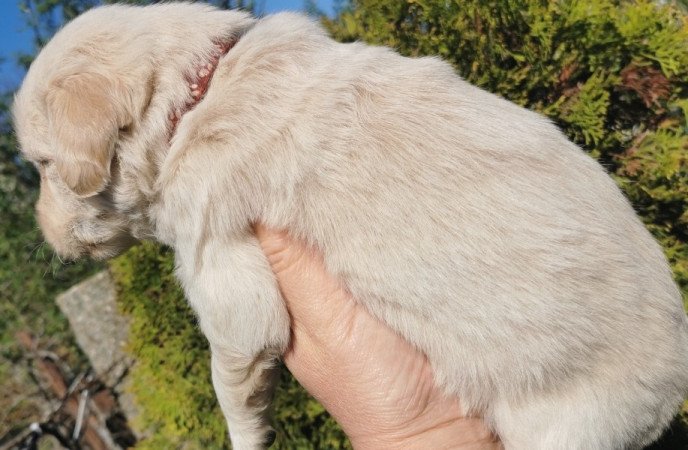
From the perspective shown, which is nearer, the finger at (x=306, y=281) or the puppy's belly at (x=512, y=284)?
the puppy's belly at (x=512, y=284)

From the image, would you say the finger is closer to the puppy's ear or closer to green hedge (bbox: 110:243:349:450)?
the puppy's ear

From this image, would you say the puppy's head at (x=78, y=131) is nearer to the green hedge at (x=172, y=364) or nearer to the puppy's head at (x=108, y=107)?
the puppy's head at (x=108, y=107)

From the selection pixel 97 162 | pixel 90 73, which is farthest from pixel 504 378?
pixel 90 73

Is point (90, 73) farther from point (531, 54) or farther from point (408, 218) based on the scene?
point (531, 54)

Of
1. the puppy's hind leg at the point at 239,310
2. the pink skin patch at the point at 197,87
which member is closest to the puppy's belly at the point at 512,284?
the puppy's hind leg at the point at 239,310

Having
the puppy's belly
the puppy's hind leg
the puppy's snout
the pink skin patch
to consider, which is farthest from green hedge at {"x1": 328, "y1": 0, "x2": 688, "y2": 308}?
the puppy's snout

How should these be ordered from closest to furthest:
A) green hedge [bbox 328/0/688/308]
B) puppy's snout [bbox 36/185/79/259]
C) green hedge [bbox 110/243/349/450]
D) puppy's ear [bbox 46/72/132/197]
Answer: puppy's ear [bbox 46/72/132/197]
puppy's snout [bbox 36/185/79/259]
green hedge [bbox 328/0/688/308]
green hedge [bbox 110/243/349/450]

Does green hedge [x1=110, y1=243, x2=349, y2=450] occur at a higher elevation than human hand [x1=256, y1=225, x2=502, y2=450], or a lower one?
lower

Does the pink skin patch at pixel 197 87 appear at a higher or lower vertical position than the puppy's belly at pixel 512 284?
higher
